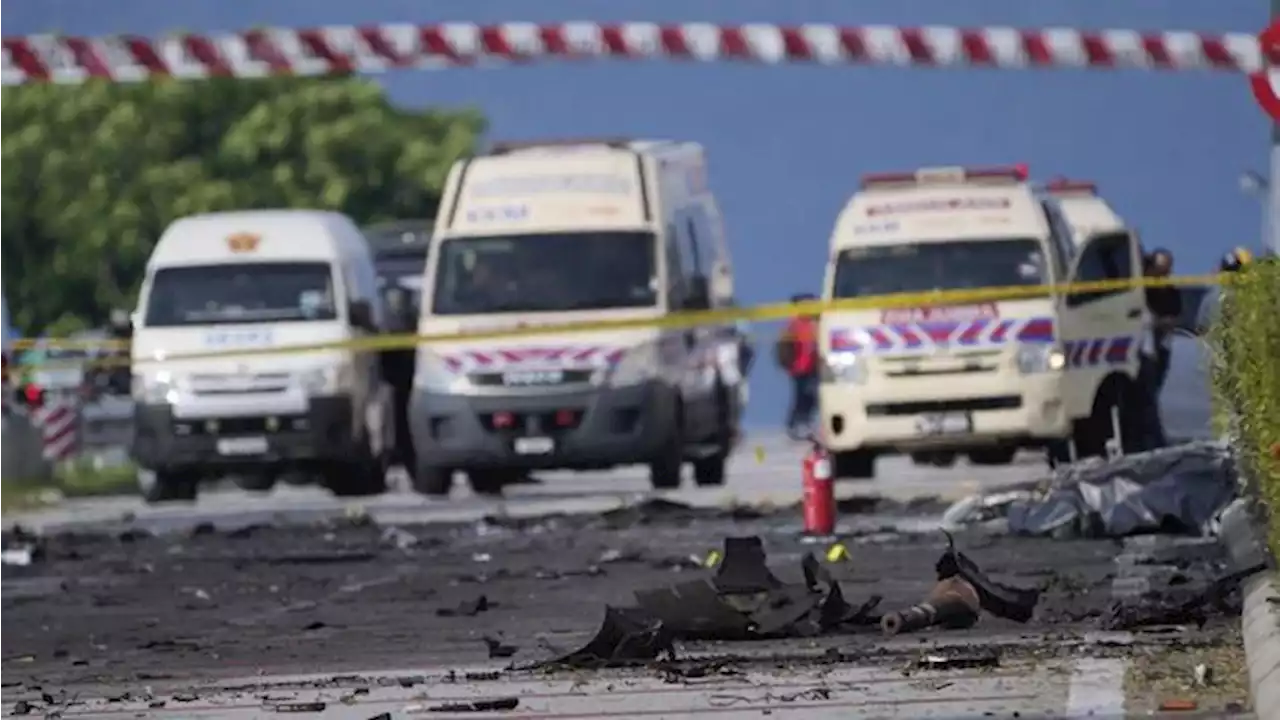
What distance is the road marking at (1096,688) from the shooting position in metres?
11.8

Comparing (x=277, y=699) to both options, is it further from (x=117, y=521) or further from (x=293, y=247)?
(x=293, y=247)

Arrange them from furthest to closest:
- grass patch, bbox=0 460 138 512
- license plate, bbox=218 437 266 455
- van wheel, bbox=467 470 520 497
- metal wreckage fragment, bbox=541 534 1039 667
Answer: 1. grass patch, bbox=0 460 138 512
2. van wheel, bbox=467 470 520 497
3. license plate, bbox=218 437 266 455
4. metal wreckage fragment, bbox=541 534 1039 667

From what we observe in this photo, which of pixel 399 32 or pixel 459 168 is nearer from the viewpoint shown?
pixel 399 32

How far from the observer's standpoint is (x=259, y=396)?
30828 millimetres

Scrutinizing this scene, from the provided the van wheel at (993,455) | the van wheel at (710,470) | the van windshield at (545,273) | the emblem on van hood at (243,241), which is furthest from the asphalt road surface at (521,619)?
the emblem on van hood at (243,241)

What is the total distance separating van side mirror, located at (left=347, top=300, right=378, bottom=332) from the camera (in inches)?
1222

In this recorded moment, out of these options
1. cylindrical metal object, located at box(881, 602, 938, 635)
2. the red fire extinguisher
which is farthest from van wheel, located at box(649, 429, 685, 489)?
cylindrical metal object, located at box(881, 602, 938, 635)

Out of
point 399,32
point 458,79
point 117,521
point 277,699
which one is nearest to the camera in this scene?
point 277,699

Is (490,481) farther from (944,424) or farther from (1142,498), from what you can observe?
(1142,498)

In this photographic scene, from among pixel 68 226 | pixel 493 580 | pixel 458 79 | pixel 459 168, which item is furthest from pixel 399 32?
pixel 68 226

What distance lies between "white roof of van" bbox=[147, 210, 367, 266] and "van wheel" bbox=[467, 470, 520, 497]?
205cm

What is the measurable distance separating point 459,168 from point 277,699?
56.1 feet

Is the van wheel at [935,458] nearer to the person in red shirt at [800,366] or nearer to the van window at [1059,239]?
the van window at [1059,239]

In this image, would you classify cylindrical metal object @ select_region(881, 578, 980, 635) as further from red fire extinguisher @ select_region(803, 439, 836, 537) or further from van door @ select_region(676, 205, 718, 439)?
van door @ select_region(676, 205, 718, 439)
